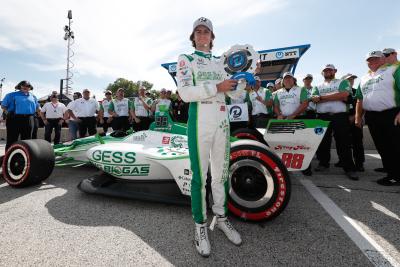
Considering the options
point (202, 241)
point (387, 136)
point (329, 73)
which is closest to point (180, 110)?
point (329, 73)

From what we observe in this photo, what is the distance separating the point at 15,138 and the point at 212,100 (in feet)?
16.0

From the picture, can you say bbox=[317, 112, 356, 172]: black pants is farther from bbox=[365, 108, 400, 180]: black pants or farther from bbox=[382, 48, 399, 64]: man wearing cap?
bbox=[382, 48, 399, 64]: man wearing cap

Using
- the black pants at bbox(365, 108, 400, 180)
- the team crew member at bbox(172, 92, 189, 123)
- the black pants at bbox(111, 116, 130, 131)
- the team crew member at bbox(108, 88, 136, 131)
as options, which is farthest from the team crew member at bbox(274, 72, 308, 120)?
the black pants at bbox(111, 116, 130, 131)

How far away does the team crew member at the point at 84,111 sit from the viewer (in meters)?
7.20

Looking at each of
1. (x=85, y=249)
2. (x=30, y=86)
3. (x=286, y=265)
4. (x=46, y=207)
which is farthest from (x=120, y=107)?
(x=286, y=265)

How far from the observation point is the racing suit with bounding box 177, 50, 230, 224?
195 cm

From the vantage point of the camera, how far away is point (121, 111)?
24.2 ft

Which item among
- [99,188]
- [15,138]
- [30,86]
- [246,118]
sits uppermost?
[30,86]

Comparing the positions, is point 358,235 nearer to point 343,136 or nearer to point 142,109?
point 343,136

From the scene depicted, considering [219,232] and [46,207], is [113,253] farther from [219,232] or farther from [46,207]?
[46,207]

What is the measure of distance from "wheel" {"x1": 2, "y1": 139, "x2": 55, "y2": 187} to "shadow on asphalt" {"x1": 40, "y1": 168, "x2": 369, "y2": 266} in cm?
68

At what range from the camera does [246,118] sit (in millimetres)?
4238

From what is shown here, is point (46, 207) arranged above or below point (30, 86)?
below

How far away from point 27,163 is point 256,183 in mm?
2981
